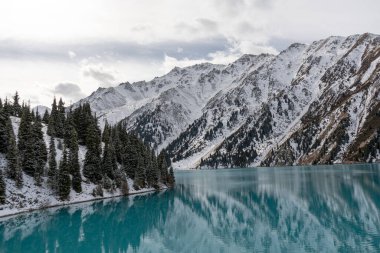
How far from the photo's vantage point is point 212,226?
2643 inches

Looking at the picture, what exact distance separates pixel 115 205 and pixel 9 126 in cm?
3015

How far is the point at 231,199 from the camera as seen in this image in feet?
340

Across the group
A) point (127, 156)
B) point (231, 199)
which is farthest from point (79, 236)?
point (127, 156)

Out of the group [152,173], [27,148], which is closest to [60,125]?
[27,148]

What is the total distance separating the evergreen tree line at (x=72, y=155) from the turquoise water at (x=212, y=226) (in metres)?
8.98

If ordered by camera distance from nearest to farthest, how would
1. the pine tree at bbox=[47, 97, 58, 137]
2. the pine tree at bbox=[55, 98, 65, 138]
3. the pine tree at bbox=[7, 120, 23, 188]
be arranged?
1. the pine tree at bbox=[7, 120, 23, 188]
2. the pine tree at bbox=[47, 97, 58, 137]
3. the pine tree at bbox=[55, 98, 65, 138]

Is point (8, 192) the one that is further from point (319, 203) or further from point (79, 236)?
point (319, 203)

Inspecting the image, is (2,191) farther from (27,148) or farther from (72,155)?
(72,155)

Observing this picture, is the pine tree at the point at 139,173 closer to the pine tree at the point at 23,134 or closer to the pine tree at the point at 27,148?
the pine tree at the point at 27,148

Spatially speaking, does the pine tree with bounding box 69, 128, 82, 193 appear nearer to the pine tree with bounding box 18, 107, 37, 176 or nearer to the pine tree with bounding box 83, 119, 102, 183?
the pine tree with bounding box 83, 119, 102, 183

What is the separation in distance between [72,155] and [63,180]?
30.7ft

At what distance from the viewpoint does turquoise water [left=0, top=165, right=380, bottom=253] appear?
50312mm

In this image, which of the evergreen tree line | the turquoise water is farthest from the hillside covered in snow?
the turquoise water

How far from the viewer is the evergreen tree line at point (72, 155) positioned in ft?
303
